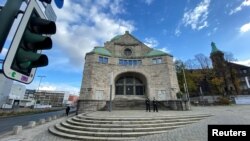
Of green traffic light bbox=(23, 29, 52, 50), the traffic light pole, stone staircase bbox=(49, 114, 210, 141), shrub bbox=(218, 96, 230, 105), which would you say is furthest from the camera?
shrub bbox=(218, 96, 230, 105)

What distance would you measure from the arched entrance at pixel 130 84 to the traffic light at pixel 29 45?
28170 mm

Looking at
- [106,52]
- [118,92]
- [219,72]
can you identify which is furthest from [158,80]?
[219,72]

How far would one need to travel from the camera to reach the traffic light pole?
1563mm

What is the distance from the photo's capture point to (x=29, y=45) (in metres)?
1.96

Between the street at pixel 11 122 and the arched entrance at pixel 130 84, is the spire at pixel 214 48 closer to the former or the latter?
the arched entrance at pixel 130 84

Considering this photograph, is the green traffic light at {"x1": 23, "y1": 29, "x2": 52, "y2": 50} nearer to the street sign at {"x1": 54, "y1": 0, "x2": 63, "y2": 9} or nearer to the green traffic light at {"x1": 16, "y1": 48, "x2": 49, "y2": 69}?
the green traffic light at {"x1": 16, "y1": 48, "x2": 49, "y2": 69}

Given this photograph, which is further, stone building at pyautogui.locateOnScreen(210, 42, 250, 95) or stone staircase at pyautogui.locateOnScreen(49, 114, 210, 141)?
stone building at pyautogui.locateOnScreen(210, 42, 250, 95)

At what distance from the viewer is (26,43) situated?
6.23ft

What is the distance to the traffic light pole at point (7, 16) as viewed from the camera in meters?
1.56

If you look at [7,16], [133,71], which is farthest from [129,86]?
[7,16]

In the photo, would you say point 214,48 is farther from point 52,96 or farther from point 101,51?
point 52,96

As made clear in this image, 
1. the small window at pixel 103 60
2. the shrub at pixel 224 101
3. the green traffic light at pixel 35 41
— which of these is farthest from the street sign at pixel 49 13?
the shrub at pixel 224 101

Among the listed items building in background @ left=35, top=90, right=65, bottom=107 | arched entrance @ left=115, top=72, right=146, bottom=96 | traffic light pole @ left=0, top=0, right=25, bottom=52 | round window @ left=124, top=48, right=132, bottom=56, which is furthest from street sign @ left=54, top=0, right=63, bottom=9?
building in background @ left=35, top=90, right=65, bottom=107

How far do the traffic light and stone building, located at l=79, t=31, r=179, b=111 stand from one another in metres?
23.6
